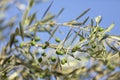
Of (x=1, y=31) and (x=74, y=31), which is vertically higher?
(x=74, y=31)

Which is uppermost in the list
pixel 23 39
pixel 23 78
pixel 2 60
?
pixel 23 39

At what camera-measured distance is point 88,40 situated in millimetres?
1379

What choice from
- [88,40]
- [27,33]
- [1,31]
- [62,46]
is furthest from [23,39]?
[1,31]

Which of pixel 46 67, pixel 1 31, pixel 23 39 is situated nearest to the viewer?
pixel 23 39

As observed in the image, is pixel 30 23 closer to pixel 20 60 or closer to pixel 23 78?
pixel 20 60

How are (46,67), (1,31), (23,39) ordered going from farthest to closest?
1. (1,31)
2. (46,67)
3. (23,39)

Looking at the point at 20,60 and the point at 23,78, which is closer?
the point at 20,60

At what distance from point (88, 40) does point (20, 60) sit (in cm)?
31

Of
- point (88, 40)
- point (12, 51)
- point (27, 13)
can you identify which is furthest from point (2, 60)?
point (88, 40)

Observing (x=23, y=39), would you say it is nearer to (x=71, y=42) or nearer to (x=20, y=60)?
(x=20, y=60)

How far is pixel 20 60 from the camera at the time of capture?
1362mm

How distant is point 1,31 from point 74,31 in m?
0.56

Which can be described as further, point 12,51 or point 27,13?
point 27,13

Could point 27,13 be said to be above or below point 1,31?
above
